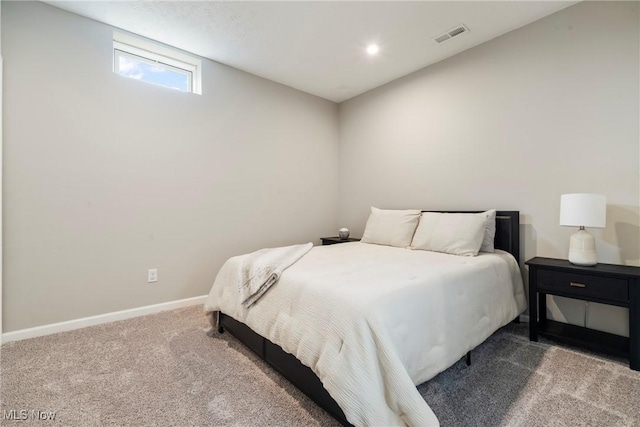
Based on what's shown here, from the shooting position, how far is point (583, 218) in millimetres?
1984

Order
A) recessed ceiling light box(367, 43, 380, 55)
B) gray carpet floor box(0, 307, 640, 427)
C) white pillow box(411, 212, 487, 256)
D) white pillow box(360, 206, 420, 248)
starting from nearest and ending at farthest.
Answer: gray carpet floor box(0, 307, 640, 427) → white pillow box(411, 212, 487, 256) → recessed ceiling light box(367, 43, 380, 55) → white pillow box(360, 206, 420, 248)

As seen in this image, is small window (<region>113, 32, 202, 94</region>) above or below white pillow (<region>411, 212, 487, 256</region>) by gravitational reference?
above

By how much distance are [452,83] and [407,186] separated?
121 cm

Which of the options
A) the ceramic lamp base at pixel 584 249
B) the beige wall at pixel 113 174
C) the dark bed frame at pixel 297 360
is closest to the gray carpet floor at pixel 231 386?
the dark bed frame at pixel 297 360

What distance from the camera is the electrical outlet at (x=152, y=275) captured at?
2748 mm

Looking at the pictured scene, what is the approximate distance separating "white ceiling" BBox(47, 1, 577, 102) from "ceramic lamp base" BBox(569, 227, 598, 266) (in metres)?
1.87

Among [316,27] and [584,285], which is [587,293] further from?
[316,27]

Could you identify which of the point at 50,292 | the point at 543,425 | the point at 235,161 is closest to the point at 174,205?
the point at 235,161

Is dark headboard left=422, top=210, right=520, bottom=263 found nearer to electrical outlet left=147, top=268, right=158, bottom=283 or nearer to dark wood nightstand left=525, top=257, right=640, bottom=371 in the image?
dark wood nightstand left=525, top=257, right=640, bottom=371

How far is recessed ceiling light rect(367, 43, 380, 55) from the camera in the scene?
9.39 ft

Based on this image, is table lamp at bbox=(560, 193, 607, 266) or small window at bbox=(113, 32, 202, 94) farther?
small window at bbox=(113, 32, 202, 94)

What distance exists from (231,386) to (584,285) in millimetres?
2415

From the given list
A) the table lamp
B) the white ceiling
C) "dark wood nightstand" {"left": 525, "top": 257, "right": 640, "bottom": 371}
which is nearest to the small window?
the white ceiling

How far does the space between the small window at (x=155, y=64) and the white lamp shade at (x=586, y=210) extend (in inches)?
137
